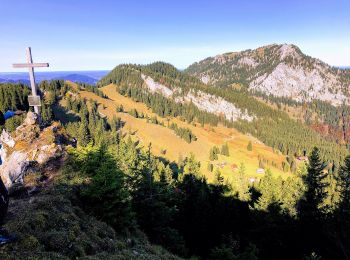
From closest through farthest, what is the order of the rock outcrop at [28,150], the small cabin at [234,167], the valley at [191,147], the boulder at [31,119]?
the rock outcrop at [28,150]
the boulder at [31,119]
the small cabin at [234,167]
the valley at [191,147]

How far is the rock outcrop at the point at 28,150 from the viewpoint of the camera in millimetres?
26109

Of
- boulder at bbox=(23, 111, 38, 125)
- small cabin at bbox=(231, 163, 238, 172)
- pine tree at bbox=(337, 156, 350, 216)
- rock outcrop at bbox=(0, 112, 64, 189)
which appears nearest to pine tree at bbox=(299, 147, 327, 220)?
pine tree at bbox=(337, 156, 350, 216)

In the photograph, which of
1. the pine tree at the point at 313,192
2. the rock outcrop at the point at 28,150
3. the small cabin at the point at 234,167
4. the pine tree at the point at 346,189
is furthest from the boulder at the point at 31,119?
the small cabin at the point at 234,167

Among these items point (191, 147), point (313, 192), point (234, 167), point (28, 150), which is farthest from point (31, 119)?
point (191, 147)

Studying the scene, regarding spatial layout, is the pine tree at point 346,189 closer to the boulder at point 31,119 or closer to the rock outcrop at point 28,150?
the rock outcrop at point 28,150

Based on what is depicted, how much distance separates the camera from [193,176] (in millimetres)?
55594

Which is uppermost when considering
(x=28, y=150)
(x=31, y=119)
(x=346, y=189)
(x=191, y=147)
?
(x=31, y=119)

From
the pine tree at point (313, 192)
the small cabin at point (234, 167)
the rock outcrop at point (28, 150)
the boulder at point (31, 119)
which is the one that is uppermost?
the boulder at point (31, 119)

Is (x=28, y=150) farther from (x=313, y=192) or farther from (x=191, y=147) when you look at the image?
(x=191, y=147)

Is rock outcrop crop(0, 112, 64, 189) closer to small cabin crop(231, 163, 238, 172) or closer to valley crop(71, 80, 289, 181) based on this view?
valley crop(71, 80, 289, 181)

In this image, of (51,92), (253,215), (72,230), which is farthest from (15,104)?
(72,230)

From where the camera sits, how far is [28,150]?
2845 centimetres

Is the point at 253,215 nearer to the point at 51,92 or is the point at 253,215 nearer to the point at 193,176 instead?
the point at 193,176

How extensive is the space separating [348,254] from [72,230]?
104 ft
